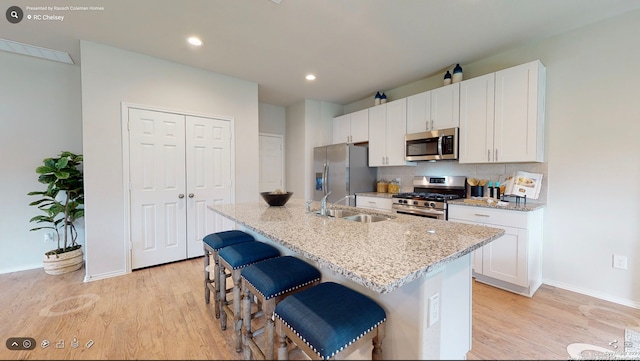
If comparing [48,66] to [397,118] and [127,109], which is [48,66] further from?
[397,118]

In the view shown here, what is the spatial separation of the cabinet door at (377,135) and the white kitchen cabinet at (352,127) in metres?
0.11

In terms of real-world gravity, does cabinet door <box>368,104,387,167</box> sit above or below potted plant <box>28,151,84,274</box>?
above

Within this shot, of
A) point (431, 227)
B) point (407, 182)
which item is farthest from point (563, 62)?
point (431, 227)

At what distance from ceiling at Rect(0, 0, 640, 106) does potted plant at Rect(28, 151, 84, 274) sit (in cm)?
132

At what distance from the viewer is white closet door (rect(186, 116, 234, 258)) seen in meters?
3.25

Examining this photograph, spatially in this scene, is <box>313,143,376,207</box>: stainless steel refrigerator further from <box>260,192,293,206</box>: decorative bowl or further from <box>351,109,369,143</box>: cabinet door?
<box>260,192,293,206</box>: decorative bowl

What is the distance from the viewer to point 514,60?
2756 millimetres

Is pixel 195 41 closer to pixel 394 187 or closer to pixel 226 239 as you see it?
pixel 226 239

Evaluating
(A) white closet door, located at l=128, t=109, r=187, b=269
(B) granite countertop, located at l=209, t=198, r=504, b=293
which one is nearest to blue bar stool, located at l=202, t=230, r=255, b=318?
(B) granite countertop, located at l=209, t=198, r=504, b=293

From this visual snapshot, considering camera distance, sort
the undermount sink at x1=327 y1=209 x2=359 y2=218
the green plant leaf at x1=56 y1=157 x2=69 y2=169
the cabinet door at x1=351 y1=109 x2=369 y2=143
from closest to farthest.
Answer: the undermount sink at x1=327 y1=209 x2=359 y2=218 → the green plant leaf at x1=56 y1=157 x2=69 y2=169 → the cabinet door at x1=351 y1=109 x2=369 y2=143

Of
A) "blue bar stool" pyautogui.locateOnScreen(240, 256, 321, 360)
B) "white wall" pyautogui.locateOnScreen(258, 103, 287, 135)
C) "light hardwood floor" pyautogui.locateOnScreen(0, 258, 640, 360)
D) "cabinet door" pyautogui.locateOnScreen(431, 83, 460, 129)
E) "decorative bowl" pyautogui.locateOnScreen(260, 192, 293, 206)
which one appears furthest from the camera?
"white wall" pyautogui.locateOnScreen(258, 103, 287, 135)

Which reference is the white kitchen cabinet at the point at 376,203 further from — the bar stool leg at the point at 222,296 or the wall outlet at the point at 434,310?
the wall outlet at the point at 434,310

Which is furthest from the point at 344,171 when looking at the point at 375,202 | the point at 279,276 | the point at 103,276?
the point at 103,276

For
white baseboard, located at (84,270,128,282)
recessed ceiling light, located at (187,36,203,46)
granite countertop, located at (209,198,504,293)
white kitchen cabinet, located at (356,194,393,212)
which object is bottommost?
white baseboard, located at (84,270,128,282)
